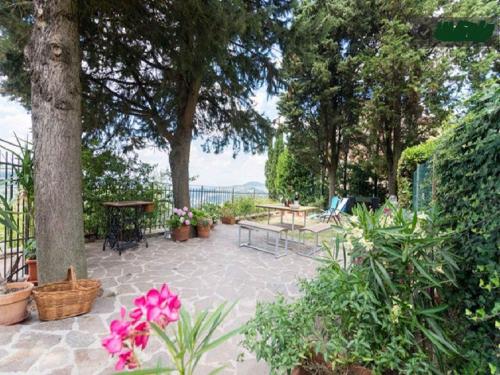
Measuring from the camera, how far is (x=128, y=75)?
216 inches

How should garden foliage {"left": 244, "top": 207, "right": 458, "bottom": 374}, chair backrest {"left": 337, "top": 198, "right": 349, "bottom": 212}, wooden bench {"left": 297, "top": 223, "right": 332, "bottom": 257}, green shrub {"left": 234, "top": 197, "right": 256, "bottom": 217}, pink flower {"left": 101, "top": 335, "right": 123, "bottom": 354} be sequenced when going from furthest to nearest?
green shrub {"left": 234, "top": 197, "right": 256, "bottom": 217} < chair backrest {"left": 337, "top": 198, "right": 349, "bottom": 212} < wooden bench {"left": 297, "top": 223, "right": 332, "bottom": 257} < garden foliage {"left": 244, "top": 207, "right": 458, "bottom": 374} < pink flower {"left": 101, "top": 335, "right": 123, "bottom": 354}

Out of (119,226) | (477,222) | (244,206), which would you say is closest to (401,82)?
(244,206)

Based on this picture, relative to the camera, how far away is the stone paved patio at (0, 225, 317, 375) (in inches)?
79.5

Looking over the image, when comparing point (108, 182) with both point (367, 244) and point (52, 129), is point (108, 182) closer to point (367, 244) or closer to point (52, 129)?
point (52, 129)

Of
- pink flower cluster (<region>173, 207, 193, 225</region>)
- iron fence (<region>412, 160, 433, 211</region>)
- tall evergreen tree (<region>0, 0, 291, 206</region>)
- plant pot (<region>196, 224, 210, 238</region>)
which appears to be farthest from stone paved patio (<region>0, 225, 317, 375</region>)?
tall evergreen tree (<region>0, 0, 291, 206</region>)

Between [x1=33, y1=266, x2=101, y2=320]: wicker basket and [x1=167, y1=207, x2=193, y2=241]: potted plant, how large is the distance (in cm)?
305

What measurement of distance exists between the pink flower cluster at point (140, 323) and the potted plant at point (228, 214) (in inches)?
291

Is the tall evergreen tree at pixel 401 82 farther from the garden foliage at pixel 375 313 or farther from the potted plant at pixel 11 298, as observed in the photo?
the potted plant at pixel 11 298

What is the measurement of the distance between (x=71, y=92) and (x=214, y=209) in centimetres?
552

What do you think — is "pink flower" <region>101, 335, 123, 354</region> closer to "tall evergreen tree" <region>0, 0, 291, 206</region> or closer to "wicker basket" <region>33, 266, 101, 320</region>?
"wicker basket" <region>33, 266, 101, 320</region>

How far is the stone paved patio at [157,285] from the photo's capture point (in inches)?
79.5

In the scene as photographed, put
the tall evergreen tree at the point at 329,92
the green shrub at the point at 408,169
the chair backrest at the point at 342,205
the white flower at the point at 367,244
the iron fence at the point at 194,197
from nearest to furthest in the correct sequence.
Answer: the white flower at the point at 367,244, the green shrub at the point at 408,169, the iron fence at the point at 194,197, the chair backrest at the point at 342,205, the tall evergreen tree at the point at 329,92

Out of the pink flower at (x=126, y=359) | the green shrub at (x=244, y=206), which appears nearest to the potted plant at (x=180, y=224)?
the green shrub at (x=244, y=206)

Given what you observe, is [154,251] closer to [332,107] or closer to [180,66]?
[180,66]
